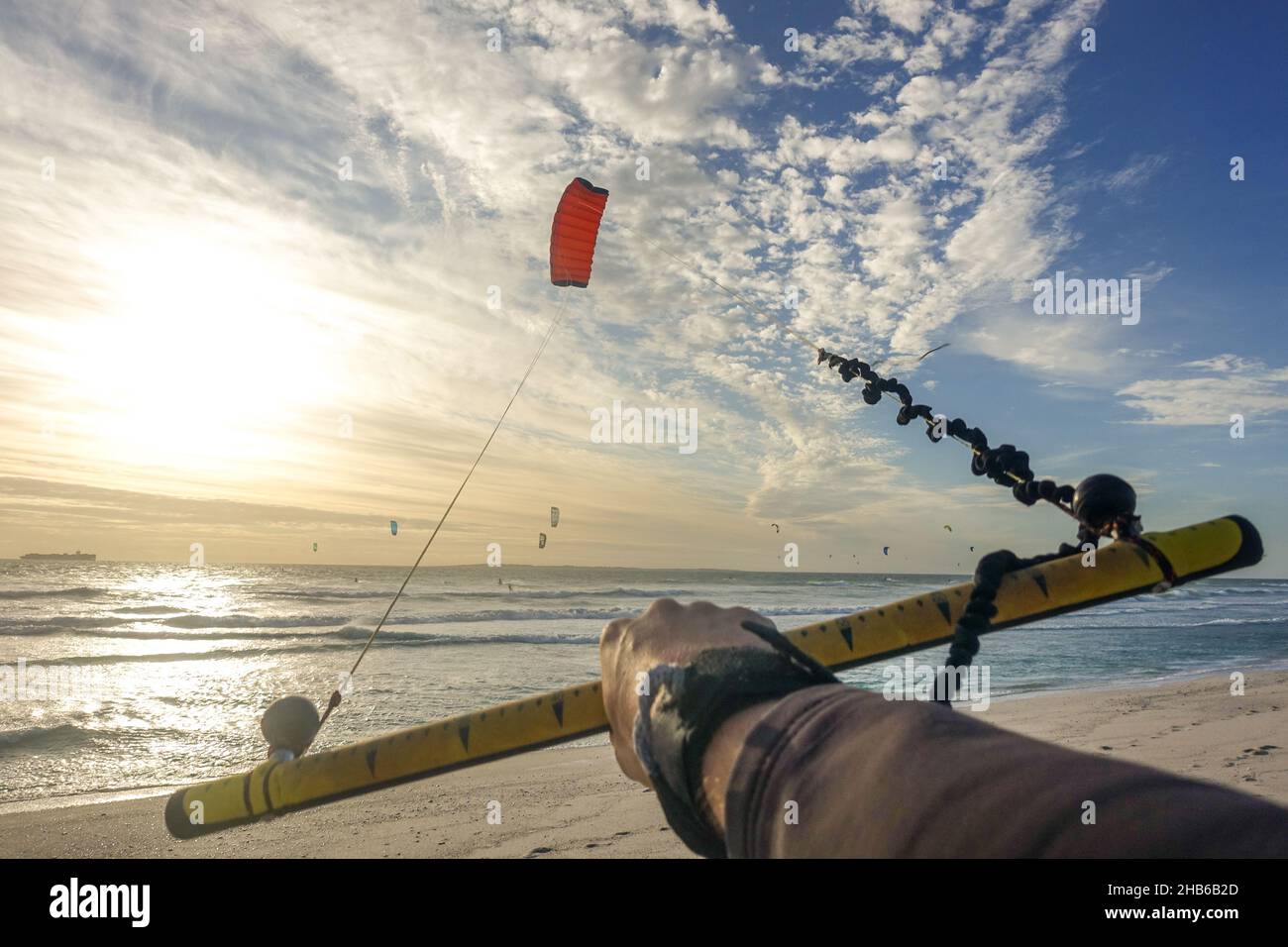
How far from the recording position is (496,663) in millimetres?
15961

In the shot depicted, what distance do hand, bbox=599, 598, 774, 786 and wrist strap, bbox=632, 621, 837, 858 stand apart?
7cm

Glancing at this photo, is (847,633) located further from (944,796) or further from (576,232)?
(576,232)

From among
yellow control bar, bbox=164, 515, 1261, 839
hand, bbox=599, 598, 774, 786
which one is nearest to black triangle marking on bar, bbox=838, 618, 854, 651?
yellow control bar, bbox=164, 515, 1261, 839

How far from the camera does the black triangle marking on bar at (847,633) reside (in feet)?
8.46

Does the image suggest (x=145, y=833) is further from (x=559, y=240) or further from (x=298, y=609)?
(x=298, y=609)

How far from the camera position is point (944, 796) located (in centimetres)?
87

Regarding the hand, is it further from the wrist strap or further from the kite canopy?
the kite canopy

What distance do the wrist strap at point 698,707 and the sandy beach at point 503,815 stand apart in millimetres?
3112

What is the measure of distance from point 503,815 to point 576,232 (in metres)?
5.72

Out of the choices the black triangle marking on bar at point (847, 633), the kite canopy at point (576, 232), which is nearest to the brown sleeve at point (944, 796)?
the black triangle marking on bar at point (847, 633)

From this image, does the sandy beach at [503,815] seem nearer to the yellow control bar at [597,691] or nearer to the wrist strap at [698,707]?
the yellow control bar at [597,691]

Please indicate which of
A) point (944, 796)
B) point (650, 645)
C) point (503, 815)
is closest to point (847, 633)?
point (650, 645)

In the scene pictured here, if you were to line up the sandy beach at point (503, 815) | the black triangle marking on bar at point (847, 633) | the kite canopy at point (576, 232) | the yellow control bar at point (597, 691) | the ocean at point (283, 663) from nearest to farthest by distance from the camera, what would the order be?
the yellow control bar at point (597, 691), the black triangle marking on bar at point (847, 633), the sandy beach at point (503, 815), the kite canopy at point (576, 232), the ocean at point (283, 663)
